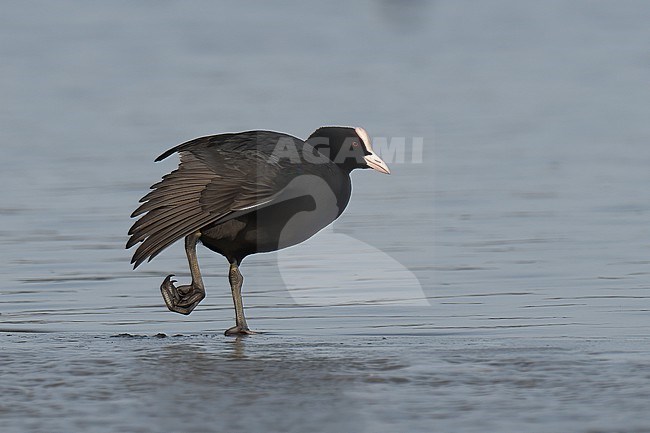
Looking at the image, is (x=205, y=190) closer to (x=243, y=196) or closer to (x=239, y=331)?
(x=243, y=196)

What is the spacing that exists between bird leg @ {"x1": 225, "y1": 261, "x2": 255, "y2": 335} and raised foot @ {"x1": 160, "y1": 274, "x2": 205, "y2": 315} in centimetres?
21

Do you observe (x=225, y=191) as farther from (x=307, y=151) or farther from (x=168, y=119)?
(x=168, y=119)

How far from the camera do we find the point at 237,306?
27.9 feet

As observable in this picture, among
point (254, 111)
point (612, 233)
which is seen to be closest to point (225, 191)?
point (612, 233)

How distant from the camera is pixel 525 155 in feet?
47.6

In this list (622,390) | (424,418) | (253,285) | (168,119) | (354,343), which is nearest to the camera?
(424,418)

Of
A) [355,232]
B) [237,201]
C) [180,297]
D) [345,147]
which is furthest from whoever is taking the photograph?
[355,232]

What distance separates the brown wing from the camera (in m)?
8.00

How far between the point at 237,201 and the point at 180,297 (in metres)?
0.69

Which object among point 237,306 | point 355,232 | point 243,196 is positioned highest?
point 243,196

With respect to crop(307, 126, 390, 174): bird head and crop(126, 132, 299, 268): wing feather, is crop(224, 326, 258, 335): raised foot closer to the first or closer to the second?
crop(126, 132, 299, 268): wing feather

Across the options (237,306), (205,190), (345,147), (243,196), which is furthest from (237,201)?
(345,147)

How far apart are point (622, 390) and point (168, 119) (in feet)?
34.8

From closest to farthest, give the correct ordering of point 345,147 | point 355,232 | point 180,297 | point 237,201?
point 237,201 < point 180,297 < point 345,147 < point 355,232
